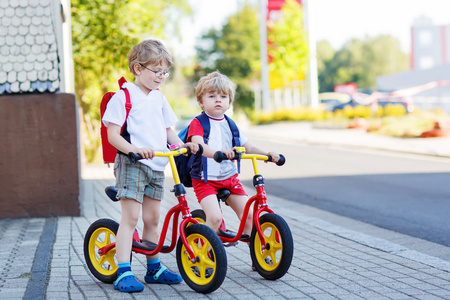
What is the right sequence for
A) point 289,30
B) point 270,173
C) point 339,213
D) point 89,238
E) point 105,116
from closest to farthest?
1. point 105,116
2. point 89,238
3. point 339,213
4. point 270,173
5. point 289,30

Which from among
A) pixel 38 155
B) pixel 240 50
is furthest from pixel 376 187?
pixel 240 50

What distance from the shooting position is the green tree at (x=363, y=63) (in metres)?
120

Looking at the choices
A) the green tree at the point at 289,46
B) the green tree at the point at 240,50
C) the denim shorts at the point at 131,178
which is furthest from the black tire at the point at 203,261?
the green tree at the point at 240,50

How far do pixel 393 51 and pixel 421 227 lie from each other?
122m

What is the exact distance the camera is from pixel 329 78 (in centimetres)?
12350

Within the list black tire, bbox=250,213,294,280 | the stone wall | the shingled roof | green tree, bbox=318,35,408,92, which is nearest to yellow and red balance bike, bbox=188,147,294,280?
black tire, bbox=250,213,294,280

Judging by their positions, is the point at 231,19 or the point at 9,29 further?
the point at 231,19

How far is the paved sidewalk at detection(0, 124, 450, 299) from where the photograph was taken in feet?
14.7

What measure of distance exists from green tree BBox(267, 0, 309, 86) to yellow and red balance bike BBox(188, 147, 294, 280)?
41.1 m

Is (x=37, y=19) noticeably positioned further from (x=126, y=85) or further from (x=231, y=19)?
(x=231, y=19)

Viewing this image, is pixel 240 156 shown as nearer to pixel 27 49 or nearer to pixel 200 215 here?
pixel 200 215

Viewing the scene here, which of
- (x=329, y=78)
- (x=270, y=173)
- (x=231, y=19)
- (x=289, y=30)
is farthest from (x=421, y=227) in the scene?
(x=329, y=78)

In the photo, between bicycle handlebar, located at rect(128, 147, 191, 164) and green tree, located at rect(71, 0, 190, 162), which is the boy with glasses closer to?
bicycle handlebar, located at rect(128, 147, 191, 164)

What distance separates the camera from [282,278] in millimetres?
4934
